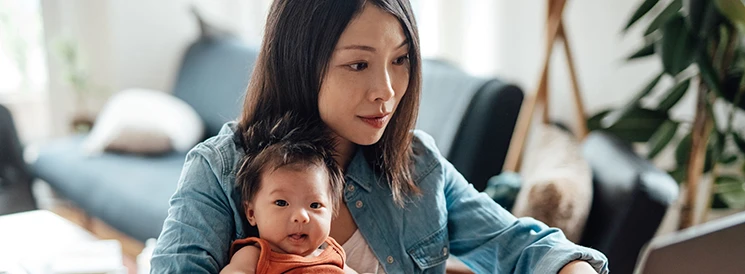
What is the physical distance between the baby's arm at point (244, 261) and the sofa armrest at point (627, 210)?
0.95 m

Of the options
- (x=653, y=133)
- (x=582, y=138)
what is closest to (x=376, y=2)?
(x=653, y=133)

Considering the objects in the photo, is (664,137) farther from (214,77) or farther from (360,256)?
(214,77)

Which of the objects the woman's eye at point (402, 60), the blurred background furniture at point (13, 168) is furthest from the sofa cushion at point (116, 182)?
the woman's eye at point (402, 60)

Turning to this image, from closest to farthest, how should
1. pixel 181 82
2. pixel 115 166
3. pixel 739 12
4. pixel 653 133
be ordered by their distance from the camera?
1. pixel 739 12
2. pixel 653 133
3. pixel 115 166
4. pixel 181 82

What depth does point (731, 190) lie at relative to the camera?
2.21 m

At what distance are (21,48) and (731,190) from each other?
280cm

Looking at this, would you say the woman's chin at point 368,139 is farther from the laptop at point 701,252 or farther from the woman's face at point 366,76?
the laptop at point 701,252

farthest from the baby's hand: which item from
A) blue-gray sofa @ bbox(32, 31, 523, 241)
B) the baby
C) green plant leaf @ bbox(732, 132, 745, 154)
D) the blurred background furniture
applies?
the blurred background furniture

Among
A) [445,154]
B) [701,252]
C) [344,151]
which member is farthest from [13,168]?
[701,252]

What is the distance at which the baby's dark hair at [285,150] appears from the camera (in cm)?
103

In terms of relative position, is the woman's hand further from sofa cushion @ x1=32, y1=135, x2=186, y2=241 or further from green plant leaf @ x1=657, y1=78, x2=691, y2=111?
sofa cushion @ x1=32, y1=135, x2=186, y2=241

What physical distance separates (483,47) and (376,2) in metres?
2.14

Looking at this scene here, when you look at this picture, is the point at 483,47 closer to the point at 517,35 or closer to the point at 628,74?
the point at 517,35

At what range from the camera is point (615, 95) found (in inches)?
105
